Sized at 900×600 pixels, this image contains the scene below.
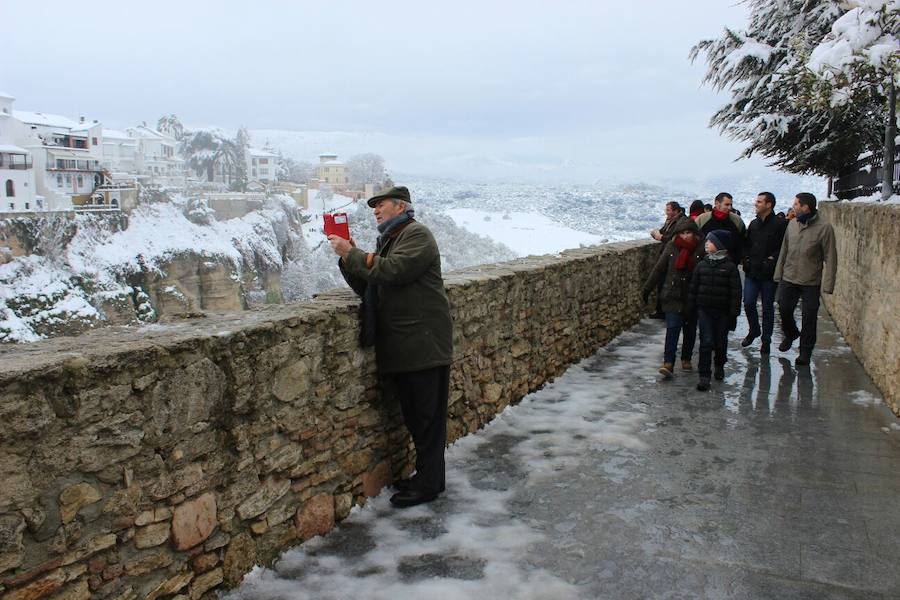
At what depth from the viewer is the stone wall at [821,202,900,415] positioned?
647 centimetres

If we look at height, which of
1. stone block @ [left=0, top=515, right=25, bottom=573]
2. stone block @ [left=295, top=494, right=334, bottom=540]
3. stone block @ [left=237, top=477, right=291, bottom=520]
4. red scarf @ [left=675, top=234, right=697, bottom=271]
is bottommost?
stone block @ [left=295, top=494, right=334, bottom=540]

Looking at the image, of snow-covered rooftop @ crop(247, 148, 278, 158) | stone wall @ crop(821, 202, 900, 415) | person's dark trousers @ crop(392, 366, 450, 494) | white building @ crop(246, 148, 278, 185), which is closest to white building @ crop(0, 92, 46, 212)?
white building @ crop(246, 148, 278, 185)

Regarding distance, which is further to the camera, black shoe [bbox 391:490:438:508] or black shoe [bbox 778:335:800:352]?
black shoe [bbox 778:335:800:352]

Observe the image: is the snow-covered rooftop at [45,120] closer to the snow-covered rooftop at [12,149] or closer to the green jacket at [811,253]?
the snow-covered rooftop at [12,149]

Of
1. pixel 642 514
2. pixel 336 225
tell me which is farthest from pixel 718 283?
pixel 336 225

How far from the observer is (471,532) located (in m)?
3.85

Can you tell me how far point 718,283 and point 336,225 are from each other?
446cm

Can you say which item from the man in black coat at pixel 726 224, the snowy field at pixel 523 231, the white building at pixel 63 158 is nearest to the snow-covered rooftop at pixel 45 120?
the white building at pixel 63 158

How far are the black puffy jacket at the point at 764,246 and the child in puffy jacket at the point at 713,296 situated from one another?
1.71 m

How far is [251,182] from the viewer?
8562cm

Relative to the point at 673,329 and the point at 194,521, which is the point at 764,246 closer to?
the point at 673,329

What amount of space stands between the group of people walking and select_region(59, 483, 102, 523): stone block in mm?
5791

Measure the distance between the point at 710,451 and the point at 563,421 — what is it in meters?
1.19

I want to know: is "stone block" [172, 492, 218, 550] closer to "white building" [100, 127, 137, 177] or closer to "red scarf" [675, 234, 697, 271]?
"red scarf" [675, 234, 697, 271]
